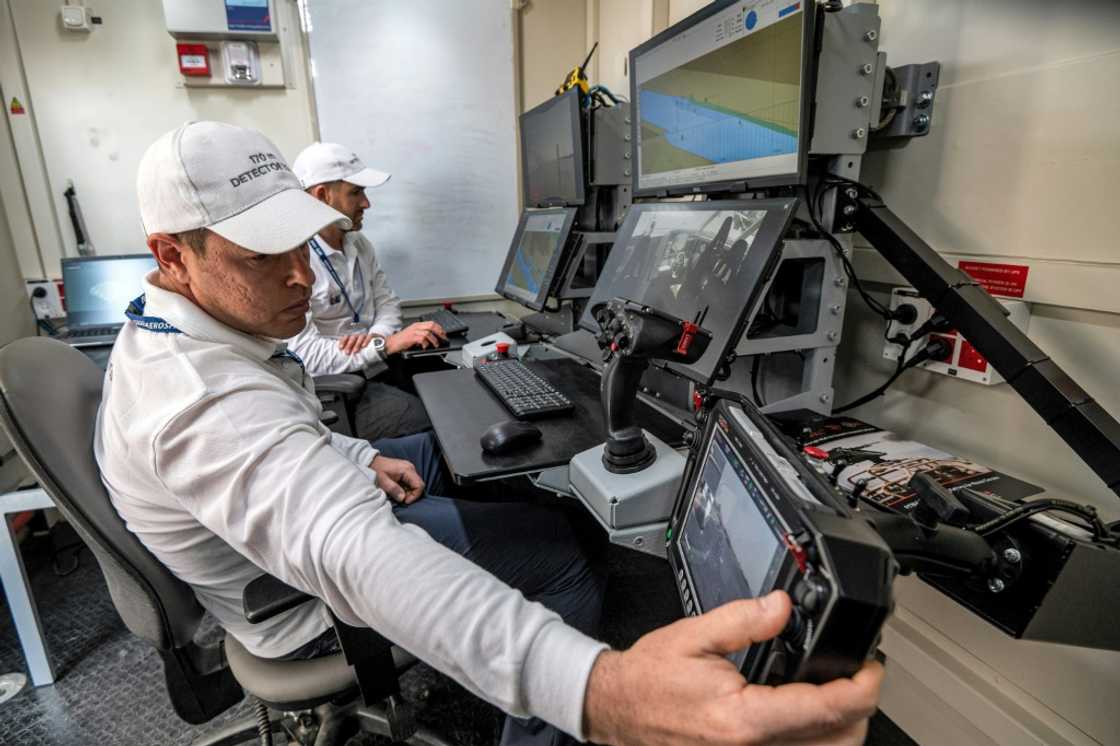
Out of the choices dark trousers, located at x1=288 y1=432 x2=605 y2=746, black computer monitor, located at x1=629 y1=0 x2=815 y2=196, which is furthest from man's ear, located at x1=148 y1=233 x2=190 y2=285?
black computer monitor, located at x1=629 y1=0 x2=815 y2=196

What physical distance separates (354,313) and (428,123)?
1066 millimetres

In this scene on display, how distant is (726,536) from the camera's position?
1.95 feet

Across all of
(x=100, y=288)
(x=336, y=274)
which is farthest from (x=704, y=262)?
(x=100, y=288)

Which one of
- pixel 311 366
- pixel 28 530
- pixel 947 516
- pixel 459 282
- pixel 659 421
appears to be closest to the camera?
pixel 947 516

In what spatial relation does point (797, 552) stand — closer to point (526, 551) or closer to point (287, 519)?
point (287, 519)

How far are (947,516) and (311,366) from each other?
1867mm

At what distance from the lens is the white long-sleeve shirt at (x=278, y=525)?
51 centimetres

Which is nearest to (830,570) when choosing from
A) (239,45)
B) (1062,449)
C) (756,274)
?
(756,274)

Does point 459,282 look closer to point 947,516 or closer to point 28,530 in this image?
point 28,530

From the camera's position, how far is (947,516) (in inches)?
22.7

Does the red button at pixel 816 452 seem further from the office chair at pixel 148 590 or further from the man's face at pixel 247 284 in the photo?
the man's face at pixel 247 284

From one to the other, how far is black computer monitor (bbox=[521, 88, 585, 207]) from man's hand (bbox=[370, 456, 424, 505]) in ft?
3.46

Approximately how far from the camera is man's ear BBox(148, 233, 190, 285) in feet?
2.51

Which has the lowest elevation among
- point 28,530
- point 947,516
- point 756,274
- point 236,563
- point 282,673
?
point 28,530
